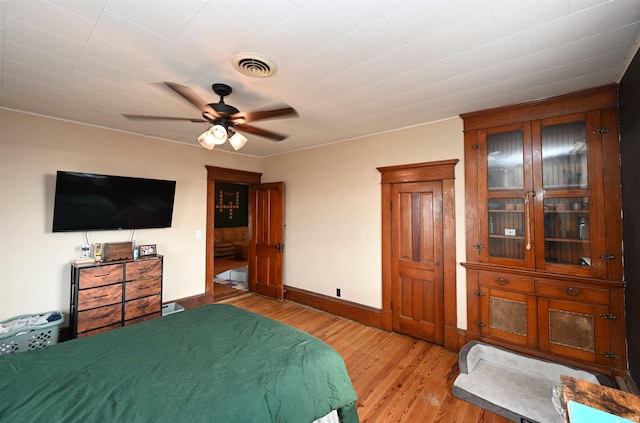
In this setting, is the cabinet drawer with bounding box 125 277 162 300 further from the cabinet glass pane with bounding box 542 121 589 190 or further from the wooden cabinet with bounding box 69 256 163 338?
the cabinet glass pane with bounding box 542 121 589 190

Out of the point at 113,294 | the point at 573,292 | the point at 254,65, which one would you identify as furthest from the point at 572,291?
the point at 113,294

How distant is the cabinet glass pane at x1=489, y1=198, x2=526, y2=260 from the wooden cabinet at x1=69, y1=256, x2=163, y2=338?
13.5ft

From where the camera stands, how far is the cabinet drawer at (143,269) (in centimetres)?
334

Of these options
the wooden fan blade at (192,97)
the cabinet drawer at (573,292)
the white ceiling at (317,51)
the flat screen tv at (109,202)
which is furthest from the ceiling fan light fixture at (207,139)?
the cabinet drawer at (573,292)

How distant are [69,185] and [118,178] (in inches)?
18.5

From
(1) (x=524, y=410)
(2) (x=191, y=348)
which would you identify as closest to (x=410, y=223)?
(1) (x=524, y=410)

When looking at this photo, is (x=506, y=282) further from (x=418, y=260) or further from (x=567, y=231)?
(x=418, y=260)

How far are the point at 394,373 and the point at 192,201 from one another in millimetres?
3749

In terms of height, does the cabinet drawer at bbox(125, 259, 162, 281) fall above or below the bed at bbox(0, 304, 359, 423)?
above

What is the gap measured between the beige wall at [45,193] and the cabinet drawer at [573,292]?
4.75 metres

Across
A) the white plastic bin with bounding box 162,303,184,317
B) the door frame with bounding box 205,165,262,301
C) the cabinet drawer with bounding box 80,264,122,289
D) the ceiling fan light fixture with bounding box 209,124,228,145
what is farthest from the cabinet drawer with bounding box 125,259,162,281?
the ceiling fan light fixture with bounding box 209,124,228,145

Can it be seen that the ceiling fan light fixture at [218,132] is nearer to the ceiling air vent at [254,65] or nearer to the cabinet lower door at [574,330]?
the ceiling air vent at [254,65]

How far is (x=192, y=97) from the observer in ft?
6.18

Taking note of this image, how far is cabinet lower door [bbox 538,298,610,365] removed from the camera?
2.38 metres
